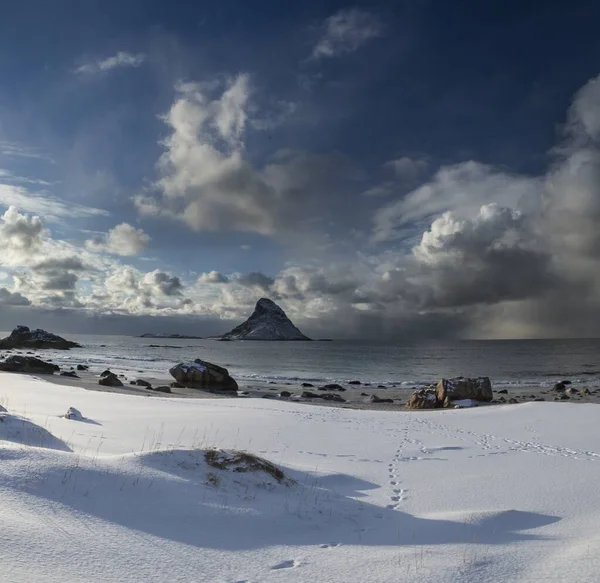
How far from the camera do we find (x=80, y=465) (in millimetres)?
6414

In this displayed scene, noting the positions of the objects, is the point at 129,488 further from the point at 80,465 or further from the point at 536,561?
the point at 536,561

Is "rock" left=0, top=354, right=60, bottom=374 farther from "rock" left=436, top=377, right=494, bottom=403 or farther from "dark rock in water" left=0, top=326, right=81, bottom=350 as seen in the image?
"dark rock in water" left=0, top=326, right=81, bottom=350

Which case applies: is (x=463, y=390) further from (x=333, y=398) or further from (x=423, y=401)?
(x=333, y=398)

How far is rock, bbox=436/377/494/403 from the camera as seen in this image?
28297mm

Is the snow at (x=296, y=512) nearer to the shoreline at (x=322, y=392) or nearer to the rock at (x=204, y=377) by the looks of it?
the shoreline at (x=322, y=392)

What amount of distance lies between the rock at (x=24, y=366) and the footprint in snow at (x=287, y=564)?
43.8 metres

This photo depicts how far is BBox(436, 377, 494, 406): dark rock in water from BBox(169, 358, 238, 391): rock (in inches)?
645

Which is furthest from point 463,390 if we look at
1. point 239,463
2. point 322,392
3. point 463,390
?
point 239,463

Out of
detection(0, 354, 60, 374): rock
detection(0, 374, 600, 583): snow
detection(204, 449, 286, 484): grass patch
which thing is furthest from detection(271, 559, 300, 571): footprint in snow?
detection(0, 354, 60, 374): rock

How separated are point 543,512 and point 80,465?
276 inches

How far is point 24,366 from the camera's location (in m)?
41.3

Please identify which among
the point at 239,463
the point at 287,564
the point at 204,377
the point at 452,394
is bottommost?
the point at 204,377

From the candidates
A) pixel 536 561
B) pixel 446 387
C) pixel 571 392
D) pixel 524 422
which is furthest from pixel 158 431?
pixel 571 392

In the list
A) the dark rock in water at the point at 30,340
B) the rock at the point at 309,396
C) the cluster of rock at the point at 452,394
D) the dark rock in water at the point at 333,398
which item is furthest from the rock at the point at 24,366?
the dark rock in water at the point at 30,340
